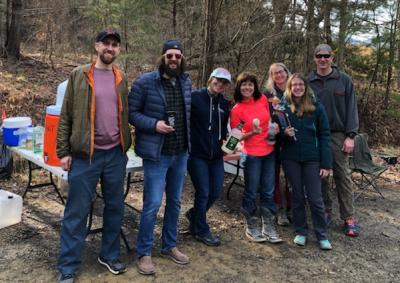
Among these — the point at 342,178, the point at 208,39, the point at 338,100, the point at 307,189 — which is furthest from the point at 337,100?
the point at 208,39

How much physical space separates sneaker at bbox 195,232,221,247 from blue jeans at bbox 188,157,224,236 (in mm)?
160

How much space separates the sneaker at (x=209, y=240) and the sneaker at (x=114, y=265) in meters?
0.89

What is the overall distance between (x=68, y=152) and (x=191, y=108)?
1134mm

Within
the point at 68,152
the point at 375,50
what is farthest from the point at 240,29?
the point at 375,50

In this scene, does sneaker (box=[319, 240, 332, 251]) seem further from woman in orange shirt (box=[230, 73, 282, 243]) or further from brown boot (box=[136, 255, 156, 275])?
brown boot (box=[136, 255, 156, 275])

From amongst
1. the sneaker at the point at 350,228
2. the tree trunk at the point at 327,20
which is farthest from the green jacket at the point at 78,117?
the tree trunk at the point at 327,20

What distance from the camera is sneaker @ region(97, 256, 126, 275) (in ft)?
11.0

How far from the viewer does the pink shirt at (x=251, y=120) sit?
3.96 metres

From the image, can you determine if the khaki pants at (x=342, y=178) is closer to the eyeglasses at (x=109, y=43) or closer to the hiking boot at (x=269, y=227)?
the hiking boot at (x=269, y=227)

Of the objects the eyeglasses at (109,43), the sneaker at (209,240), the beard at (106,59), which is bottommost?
the sneaker at (209,240)

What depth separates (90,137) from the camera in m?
2.98

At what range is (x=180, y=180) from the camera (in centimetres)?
349

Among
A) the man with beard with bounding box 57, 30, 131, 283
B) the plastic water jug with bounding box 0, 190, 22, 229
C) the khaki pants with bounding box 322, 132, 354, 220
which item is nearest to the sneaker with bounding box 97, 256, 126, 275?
the man with beard with bounding box 57, 30, 131, 283

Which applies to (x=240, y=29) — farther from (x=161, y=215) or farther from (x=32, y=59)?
(x=32, y=59)
